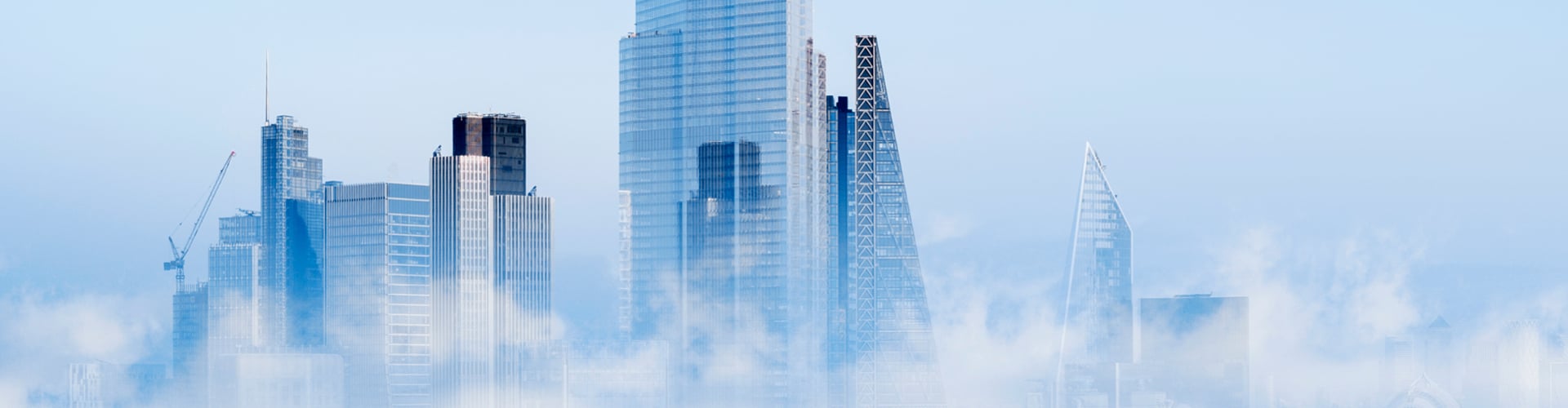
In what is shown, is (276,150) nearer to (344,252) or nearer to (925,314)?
(344,252)

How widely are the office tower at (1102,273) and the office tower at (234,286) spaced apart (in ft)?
191

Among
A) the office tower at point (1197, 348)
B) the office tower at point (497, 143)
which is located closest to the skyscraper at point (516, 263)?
the office tower at point (497, 143)

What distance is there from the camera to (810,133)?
335ft

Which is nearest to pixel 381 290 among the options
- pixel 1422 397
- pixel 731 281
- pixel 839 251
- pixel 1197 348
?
pixel 731 281

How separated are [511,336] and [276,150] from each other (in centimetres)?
2902

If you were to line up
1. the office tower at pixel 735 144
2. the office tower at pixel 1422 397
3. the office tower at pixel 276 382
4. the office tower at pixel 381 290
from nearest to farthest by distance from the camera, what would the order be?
the office tower at pixel 1422 397 → the office tower at pixel 735 144 → the office tower at pixel 276 382 → the office tower at pixel 381 290

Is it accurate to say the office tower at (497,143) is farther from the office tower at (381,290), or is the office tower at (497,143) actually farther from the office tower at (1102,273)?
the office tower at (1102,273)

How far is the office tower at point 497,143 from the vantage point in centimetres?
11356

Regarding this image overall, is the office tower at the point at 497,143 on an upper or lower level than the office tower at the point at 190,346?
upper

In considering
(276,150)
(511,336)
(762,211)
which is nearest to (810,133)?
(762,211)

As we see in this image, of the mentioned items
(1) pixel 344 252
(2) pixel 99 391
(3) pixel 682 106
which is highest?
(3) pixel 682 106

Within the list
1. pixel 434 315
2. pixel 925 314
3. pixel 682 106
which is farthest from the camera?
pixel 434 315

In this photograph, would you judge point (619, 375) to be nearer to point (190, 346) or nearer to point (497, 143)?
point (497, 143)

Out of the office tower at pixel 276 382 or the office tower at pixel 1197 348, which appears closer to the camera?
the office tower at pixel 1197 348
